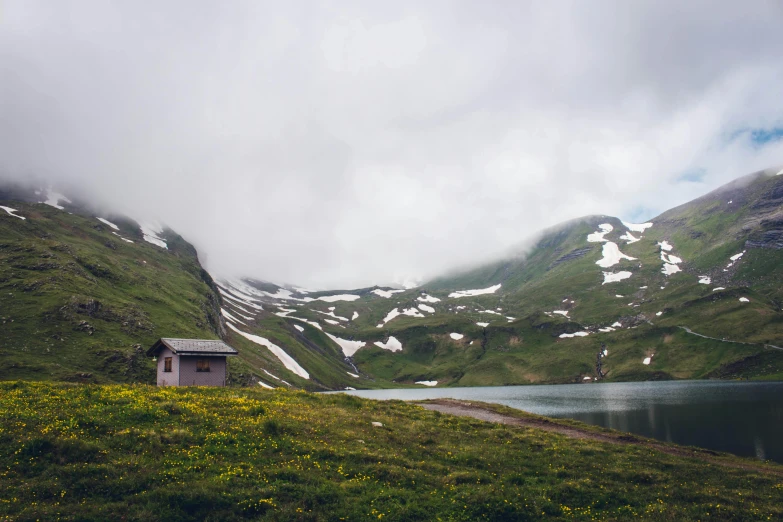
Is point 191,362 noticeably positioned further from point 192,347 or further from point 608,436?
point 608,436

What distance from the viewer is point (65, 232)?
17038cm

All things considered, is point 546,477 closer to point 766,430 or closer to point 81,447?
point 81,447

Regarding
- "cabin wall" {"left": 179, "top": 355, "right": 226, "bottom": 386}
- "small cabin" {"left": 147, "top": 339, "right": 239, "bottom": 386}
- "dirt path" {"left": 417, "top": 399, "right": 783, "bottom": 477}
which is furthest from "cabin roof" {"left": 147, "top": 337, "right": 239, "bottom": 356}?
"dirt path" {"left": 417, "top": 399, "right": 783, "bottom": 477}

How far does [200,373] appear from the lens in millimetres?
49812

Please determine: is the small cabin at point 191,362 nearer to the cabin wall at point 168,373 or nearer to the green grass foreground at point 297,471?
the cabin wall at point 168,373

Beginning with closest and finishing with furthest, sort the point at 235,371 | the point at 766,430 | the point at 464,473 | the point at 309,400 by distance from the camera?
the point at 464,473, the point at 309,400, the point at 766,430, the point at 235,371

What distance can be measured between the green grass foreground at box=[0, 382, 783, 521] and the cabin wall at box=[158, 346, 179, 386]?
1631 cm

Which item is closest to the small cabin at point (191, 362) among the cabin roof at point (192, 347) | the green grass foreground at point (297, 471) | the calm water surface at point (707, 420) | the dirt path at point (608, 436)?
the cabin roof at point (192, 347)

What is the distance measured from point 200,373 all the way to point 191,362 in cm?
162

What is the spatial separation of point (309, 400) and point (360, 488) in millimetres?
20404

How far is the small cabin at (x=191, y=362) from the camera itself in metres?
48.6

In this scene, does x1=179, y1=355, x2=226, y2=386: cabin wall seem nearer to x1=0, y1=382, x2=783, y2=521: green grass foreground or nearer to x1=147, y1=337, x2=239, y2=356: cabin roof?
x1=147, y1=337, x2=239, y2=356: cabin roof

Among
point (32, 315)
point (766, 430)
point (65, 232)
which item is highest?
point (65, 232)

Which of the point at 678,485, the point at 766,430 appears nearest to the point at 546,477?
the point at 678,485
